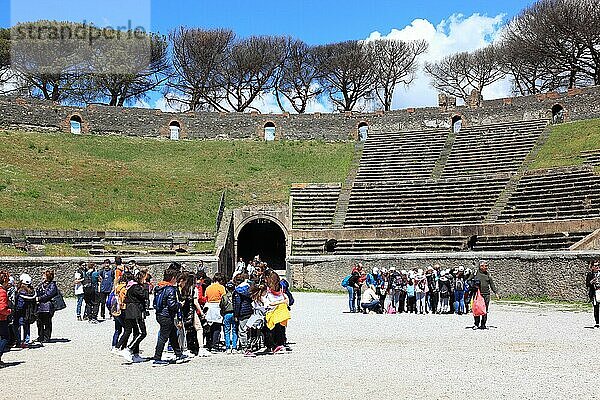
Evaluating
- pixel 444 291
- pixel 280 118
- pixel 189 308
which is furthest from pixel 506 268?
pixel 280 118

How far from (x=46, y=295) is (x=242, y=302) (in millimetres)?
4153

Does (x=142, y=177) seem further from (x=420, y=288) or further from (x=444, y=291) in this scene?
(x=444, y=291)

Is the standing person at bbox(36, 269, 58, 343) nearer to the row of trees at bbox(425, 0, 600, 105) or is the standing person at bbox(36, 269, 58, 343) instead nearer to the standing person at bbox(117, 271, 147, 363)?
the standing person at bbox(117, 271, 147, 363)

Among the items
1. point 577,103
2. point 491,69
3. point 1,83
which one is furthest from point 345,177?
point 1,83

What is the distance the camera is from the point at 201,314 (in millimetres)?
12234

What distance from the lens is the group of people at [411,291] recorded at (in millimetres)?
19828

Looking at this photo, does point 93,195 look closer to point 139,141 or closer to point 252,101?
point 139,141

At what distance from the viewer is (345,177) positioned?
4088 centimetres

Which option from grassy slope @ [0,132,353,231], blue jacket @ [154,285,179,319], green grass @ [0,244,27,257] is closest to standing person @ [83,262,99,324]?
blue jacket @ [154,285,179,319]

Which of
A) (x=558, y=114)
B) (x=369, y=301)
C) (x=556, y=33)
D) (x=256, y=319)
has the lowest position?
(x=369, y=301)

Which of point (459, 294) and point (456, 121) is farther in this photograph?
point (456, 121)

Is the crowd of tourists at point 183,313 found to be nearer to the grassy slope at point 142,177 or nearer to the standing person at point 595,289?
the standing person at point 595,289

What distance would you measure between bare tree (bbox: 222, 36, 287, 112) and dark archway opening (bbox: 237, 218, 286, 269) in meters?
27.7

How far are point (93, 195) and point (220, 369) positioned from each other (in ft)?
88.6
